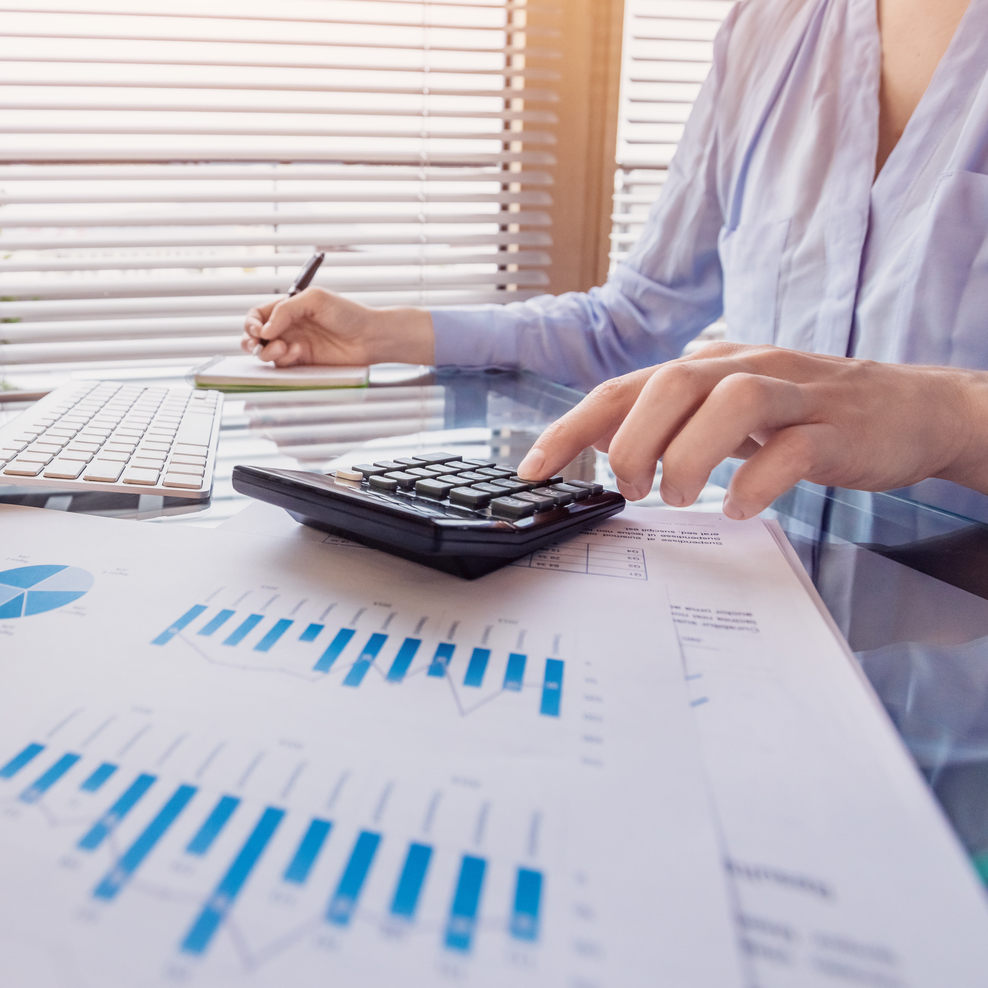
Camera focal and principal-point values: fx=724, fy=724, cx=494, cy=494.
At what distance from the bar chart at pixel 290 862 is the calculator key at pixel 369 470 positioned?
214mm

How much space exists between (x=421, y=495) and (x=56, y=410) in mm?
385

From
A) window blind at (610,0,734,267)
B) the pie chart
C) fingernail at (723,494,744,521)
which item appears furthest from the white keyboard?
window blind at (610,0,734,267)

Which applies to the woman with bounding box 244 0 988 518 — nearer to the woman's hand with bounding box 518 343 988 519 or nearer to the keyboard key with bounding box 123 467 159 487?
the woman's hand with bounding box 518 343 988 519

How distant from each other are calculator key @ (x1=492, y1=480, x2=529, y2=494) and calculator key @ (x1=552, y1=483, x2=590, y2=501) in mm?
22

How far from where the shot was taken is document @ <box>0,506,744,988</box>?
15cm

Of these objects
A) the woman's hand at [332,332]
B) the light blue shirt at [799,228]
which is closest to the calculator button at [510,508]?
the light blue shirt at [799,228]

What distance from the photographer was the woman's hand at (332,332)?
89 cm

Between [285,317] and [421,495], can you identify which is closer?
[421,495]

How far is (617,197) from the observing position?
52.4 inches

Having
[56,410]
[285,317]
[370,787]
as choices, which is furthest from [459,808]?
[285,317]

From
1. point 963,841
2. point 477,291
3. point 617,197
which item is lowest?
point 963,841

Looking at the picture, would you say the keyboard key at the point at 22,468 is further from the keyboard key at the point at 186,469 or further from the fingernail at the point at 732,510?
the fingernail at the point at 732,510

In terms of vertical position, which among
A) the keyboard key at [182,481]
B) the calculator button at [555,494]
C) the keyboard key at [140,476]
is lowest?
the keyboard key at [182,481]

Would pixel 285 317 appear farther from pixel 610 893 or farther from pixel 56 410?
pixel 610 893
